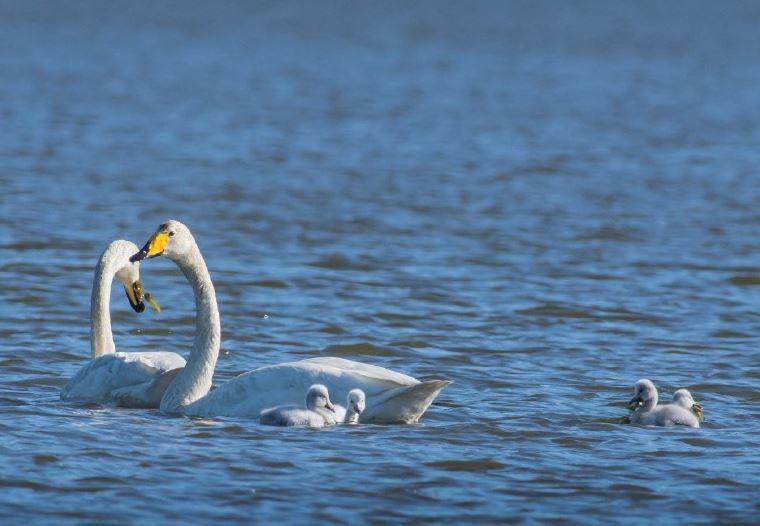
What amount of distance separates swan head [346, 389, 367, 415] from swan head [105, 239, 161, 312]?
241cm

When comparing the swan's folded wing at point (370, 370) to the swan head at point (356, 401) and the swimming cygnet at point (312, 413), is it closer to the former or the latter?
the swan head at point (356, 401)

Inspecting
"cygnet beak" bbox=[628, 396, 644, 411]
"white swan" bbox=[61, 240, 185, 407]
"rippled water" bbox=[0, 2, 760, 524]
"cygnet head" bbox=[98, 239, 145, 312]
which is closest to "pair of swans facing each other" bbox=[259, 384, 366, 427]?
"rippled water" bbox=[0, 2, 760, 524]

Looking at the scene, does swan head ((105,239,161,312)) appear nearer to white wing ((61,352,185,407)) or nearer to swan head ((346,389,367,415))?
white wing ((61,352,185,407))

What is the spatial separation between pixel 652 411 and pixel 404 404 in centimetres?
154

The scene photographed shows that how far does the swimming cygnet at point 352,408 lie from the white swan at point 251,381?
0.30 ft

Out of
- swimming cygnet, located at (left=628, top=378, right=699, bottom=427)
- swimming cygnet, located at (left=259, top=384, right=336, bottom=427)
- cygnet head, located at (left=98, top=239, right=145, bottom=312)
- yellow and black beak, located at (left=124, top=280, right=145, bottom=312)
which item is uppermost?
cygnet head, located at (left=98, top=239, right=145, bottom=312)

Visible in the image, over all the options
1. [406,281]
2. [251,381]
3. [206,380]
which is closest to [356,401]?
[251,381]

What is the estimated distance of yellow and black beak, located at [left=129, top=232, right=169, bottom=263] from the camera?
1073 cm

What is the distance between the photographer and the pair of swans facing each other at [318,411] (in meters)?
10.1

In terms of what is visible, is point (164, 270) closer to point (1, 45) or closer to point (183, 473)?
point (183, 473)

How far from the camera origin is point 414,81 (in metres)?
44.7

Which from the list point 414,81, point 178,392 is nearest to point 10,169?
point 178,392

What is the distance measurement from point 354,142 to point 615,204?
7768mm

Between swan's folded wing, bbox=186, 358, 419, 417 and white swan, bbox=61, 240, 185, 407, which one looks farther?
white swan, bbox=61, 240, 185, 407
